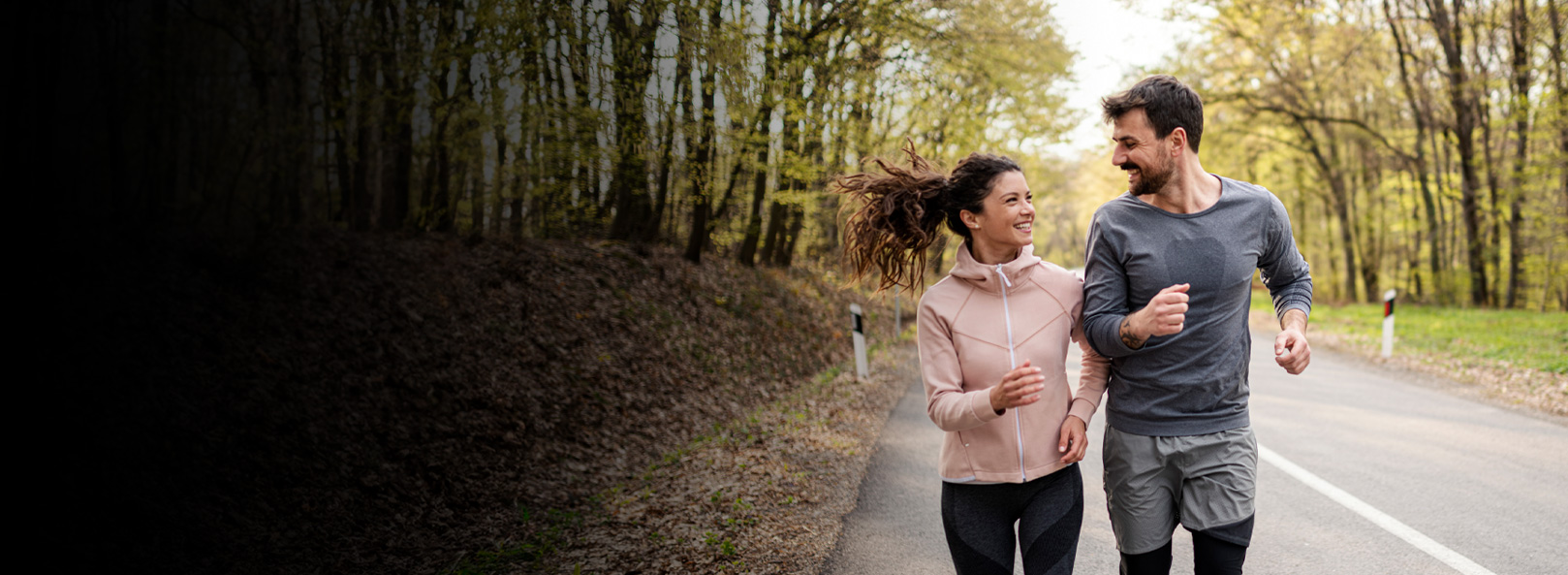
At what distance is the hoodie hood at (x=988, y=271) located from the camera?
7.63ft

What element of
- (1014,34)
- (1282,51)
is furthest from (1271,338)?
(1282,51)

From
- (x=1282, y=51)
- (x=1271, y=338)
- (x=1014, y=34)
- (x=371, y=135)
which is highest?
(x=1282, y=51)

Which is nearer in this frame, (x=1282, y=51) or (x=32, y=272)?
(x=32, y=272)

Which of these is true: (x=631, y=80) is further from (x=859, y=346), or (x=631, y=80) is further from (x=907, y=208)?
(x=859, y=346)

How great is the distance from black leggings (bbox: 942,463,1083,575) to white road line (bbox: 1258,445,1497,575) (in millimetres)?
2754

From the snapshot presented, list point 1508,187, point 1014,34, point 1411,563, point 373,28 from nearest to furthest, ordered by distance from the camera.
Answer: point 1411,563, point 373,28, point 1014,34, point 1508,187

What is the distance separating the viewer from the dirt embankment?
12.9 feet

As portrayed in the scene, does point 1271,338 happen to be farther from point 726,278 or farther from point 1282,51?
point 726,278

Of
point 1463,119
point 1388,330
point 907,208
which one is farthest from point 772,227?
point 1463,119

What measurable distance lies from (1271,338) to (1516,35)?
27.9 ft

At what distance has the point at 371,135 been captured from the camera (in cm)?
619

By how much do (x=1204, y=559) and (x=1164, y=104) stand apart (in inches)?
52.1

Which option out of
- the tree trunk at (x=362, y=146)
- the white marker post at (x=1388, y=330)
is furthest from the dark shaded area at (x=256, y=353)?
the white marker post at (x=1388, y=330)

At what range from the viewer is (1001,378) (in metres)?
2.22
